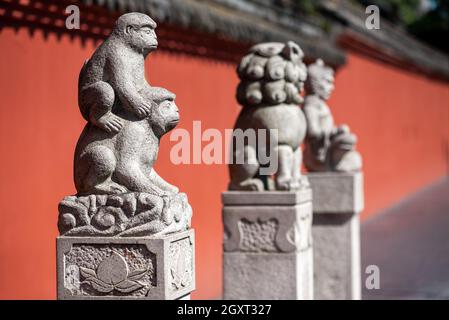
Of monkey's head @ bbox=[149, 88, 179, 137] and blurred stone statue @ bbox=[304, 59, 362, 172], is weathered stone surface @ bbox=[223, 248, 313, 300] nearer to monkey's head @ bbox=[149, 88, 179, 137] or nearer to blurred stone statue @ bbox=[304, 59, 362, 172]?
blurred stone statue @ bbox=[304, 59, 362, 172]

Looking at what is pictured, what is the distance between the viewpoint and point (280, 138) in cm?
707

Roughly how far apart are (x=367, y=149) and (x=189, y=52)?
911cm

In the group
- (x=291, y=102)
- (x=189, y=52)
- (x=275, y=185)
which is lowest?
(x=275, y=185)

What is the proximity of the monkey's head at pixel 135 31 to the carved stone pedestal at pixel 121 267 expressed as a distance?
40.0 inches

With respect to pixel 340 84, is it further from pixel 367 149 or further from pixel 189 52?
pixel 189 52

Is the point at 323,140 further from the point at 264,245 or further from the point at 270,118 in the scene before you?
the point at 264,245

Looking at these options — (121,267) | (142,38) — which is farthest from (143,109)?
(121,267)

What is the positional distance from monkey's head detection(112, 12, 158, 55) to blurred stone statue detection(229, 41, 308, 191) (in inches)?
79.3

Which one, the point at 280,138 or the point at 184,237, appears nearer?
the point at 184,237

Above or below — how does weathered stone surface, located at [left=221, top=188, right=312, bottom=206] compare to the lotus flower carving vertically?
above

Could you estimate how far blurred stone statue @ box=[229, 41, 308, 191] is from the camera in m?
7.07

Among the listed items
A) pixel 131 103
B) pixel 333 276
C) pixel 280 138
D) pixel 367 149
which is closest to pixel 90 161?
pixel 131 103

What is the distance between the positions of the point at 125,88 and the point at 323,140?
3838mm

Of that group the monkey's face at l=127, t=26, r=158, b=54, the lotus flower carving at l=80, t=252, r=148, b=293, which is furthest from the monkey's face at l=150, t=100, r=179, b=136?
the lotus flower carving at l=80, t=252, r=148, b=293
